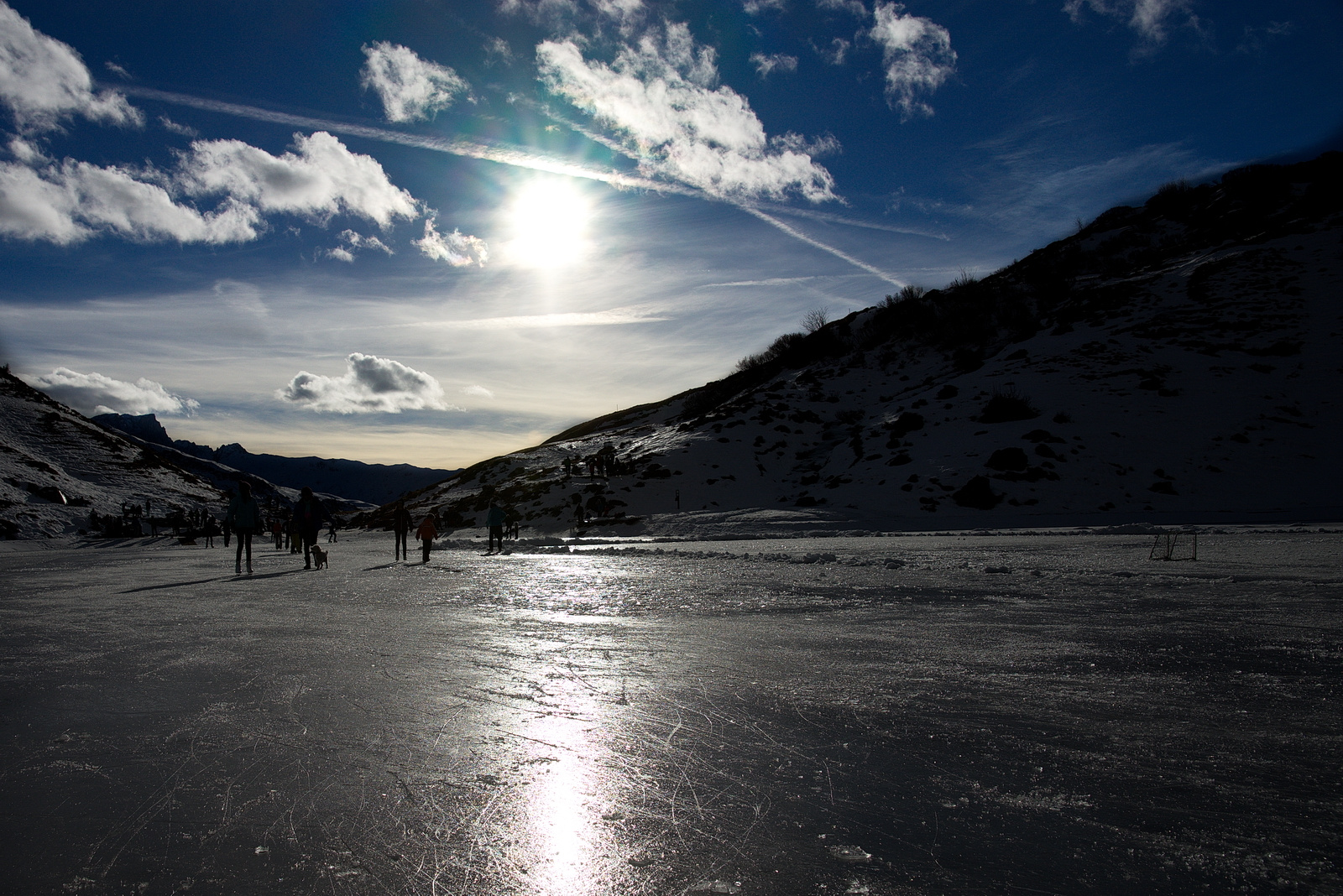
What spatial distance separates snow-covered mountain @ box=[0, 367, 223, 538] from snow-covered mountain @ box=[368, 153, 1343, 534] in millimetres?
12862

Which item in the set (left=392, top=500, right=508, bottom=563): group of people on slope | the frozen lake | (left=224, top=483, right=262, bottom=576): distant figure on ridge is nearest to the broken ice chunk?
the frozen lake

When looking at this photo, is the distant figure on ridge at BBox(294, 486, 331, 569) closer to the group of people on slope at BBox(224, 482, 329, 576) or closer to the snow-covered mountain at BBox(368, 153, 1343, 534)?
the group of people on slope at BBox(224, 482, 329, 576)

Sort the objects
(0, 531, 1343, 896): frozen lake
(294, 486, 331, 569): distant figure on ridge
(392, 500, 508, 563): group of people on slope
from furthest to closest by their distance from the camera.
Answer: (392, 500, 508, 563): group of people on slope
(294, 486, 331, 569): distant figure on ridge
(0, 531, 1343, 896): frozen lake

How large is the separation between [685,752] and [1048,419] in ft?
94.5

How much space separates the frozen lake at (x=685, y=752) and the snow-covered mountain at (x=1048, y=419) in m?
17.4

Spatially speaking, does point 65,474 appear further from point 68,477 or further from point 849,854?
point 849,854

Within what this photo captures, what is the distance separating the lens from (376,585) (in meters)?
9.41

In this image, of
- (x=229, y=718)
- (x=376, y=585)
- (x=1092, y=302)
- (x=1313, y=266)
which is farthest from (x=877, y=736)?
(x=1313, y=266)

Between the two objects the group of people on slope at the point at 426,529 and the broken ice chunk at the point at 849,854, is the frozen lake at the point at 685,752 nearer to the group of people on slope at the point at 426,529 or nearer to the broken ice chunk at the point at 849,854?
the broken ice chunk at the point at 849,854

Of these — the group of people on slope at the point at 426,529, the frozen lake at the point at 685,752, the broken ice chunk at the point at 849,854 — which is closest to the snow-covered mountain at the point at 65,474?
the group of people on slope at the point at 426,529

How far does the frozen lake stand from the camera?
71.4 inches

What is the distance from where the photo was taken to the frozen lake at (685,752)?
1813 mm

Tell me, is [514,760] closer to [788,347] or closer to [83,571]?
[83,571]

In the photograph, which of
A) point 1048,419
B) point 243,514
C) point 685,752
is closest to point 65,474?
point 243,514
